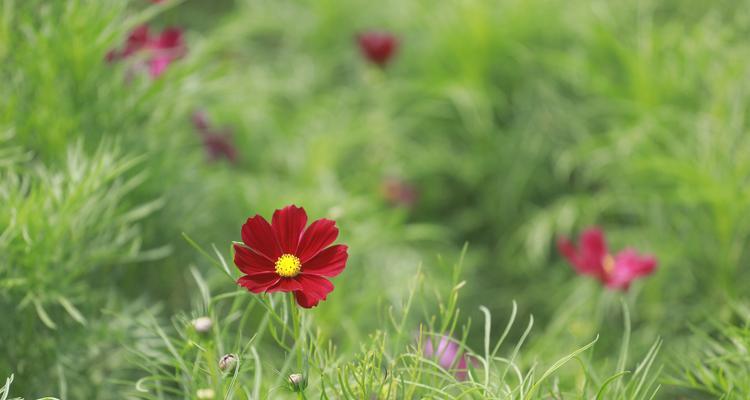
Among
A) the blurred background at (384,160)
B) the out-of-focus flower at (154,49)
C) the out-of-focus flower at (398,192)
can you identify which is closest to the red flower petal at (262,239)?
the blurred background at (384,160)

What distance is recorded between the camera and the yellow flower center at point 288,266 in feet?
2.19

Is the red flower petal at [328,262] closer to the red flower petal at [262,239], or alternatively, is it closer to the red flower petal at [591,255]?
the red flower petal at [262,239]

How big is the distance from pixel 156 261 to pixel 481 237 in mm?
841

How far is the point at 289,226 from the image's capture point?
0.68 m

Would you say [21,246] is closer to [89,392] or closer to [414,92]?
[89,392]

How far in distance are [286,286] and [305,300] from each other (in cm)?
2

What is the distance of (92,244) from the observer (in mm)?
1007

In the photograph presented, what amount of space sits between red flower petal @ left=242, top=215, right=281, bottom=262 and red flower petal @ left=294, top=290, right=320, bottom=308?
1.6 inches

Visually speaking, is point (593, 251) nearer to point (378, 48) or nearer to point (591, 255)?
point (591, 255)

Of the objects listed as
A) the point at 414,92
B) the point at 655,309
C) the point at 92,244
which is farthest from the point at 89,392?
the point at 414,92

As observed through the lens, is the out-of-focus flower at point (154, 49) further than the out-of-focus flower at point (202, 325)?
Yes

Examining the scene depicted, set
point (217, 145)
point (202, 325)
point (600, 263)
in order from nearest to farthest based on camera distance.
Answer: point (202, 325)
point (600, 263)
point (217, 145)

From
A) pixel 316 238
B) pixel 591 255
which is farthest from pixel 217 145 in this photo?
pixel 316 238

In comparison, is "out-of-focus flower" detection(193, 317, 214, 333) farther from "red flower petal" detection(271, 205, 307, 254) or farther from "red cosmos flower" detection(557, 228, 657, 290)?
"red cosmos flower" detection(557, 228, 657, 290)
